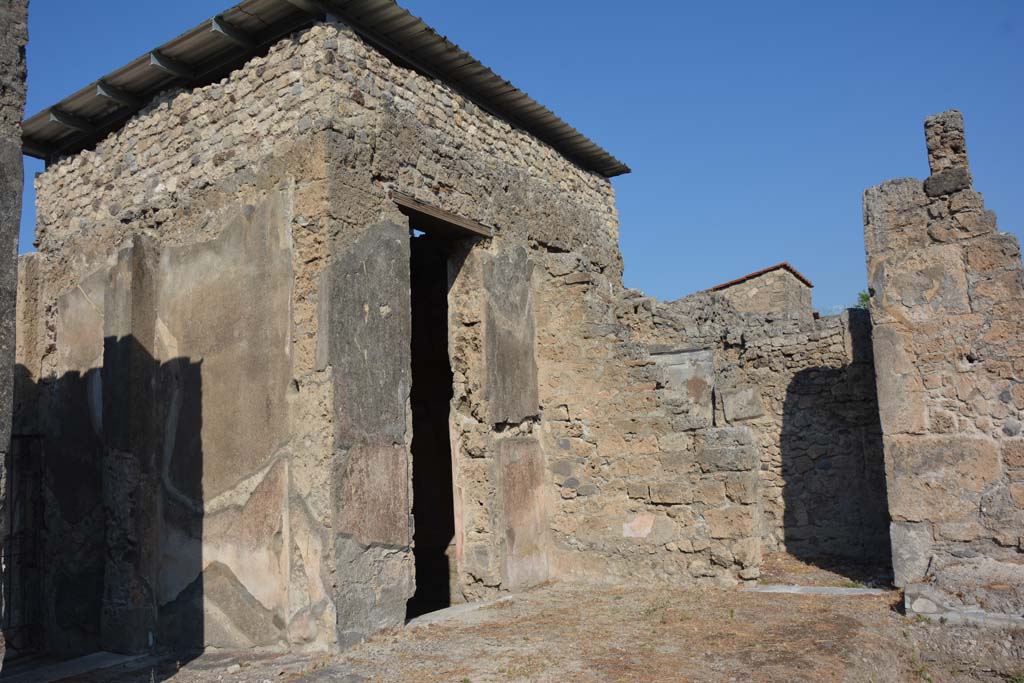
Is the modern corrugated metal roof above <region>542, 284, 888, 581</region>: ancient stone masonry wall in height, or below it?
above

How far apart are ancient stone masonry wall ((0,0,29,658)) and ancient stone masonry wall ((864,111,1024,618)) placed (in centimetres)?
535

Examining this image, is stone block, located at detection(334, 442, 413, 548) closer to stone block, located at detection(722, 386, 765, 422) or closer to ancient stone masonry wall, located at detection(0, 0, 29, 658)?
ancient stone masonry wall, located at detection(0, 0, 29, 658)

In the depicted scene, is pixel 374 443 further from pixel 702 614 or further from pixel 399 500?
pixel 702 614

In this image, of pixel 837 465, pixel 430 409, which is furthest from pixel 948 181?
pixel 430 409

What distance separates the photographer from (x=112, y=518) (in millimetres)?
6145

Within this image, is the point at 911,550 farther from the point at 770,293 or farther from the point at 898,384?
the point at 770,293

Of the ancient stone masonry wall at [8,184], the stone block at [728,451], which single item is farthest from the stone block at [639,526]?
the ancient stone masonry wall at [8,184]

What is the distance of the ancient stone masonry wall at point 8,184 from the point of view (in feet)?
10.4

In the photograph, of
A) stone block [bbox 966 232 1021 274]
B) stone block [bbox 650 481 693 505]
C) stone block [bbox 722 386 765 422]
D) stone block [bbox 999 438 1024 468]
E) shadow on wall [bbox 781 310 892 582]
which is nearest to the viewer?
stone block [bbox 999 438 1024 468]

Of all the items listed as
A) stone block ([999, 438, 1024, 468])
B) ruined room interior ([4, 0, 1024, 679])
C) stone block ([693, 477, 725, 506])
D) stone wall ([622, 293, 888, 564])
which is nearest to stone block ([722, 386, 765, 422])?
stone wall ([622, 293, 888, 564])

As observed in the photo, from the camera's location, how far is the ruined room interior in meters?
5.51

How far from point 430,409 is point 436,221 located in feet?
11.2

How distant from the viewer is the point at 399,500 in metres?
5.69

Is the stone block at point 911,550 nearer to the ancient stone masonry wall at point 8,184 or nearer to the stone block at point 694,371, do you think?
the stone block at point 694,371
